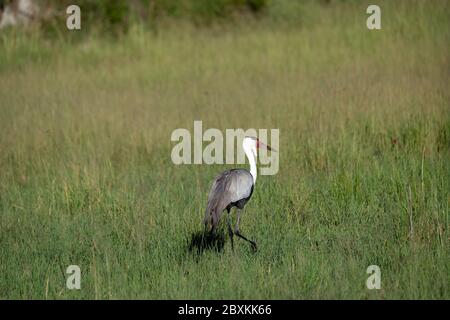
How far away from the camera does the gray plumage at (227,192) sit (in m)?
6.22

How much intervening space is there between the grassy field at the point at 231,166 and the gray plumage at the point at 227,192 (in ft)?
1.12

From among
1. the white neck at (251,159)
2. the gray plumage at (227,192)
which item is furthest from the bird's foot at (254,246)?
the white neck at (251,159)

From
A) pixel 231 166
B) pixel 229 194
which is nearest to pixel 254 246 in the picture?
pixel 229 194

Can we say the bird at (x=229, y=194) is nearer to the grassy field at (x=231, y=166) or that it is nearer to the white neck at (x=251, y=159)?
the white neck at (x=251, y=159)

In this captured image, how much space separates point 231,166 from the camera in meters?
8.65

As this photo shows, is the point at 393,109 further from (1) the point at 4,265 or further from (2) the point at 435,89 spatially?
(1) the point at 4,265

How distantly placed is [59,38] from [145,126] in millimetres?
4881

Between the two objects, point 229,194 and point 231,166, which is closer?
point 229,194

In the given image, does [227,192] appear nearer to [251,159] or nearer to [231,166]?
[251,159]

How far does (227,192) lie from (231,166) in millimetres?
2355

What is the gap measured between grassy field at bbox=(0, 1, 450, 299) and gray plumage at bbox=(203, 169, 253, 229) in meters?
0.34

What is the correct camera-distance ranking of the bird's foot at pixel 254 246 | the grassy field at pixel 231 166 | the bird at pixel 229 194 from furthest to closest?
1. the bird's foot at pixel 254 246
2. the bird at pixel 229 194
3. the grassy field at pixel 231 166

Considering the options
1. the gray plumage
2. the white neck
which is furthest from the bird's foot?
the white neck
